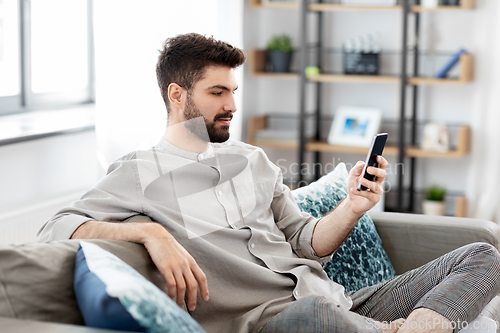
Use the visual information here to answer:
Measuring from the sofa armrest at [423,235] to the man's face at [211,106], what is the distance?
0.63 metres

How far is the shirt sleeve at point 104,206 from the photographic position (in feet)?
4.11

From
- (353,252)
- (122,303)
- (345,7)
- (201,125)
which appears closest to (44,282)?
(122,303)

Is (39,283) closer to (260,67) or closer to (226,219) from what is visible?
(226,219)

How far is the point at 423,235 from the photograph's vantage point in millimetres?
1809

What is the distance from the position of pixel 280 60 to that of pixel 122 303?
3.02 metres

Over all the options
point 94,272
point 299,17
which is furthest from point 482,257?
point 299,17

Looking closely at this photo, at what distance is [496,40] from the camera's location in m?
3.38

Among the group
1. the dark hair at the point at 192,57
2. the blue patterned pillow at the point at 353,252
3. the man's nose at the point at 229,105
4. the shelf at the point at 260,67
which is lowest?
the blue patterned pillow at the point at 353,252

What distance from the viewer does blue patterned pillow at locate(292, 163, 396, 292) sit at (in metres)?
1.69

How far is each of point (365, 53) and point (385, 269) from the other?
207 centimetres

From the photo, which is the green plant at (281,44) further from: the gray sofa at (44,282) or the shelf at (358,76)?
the gray sofa at (44,282)

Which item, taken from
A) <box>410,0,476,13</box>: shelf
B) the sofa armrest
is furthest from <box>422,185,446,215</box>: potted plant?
the sofa armrest

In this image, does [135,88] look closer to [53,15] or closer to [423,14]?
[53,15]

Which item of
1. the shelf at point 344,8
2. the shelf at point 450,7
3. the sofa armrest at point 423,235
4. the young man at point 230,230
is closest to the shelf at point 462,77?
the shelf at point 450,7
